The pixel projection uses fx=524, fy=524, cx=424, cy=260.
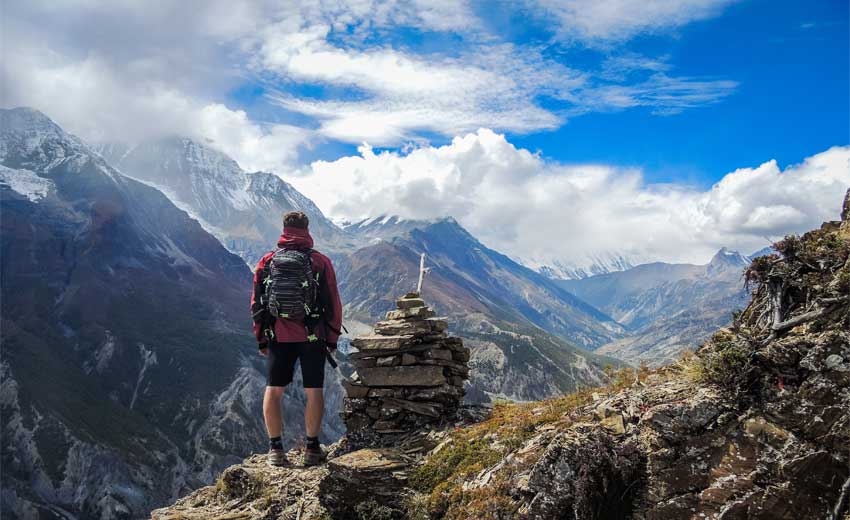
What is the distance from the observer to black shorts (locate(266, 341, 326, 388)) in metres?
11.8

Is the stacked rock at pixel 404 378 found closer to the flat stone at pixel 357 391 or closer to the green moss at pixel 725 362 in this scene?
the flat stone at pixel 357 391

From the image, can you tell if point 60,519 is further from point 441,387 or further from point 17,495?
point 441,387

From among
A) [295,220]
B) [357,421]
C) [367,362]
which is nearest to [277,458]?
[357,421]

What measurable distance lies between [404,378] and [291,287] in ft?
12.5

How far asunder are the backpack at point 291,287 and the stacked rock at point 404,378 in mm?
2400

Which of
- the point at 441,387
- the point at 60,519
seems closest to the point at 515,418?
the point at 441,387

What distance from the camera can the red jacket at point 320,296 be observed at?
11727 mm

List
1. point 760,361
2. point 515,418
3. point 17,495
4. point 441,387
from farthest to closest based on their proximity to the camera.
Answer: point 17,495
point 441,387
point 515,418
point 760,361

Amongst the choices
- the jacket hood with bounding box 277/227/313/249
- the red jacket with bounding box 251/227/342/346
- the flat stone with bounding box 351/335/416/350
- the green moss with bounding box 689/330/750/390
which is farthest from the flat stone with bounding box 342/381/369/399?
the green moss with bounding box 689/330/750/390

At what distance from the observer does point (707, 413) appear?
7766mm

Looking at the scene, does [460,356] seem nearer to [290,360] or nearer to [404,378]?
[404,378]

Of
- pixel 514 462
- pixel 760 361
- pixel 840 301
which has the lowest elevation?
pixel 514 462

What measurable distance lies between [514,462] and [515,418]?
2755 mm

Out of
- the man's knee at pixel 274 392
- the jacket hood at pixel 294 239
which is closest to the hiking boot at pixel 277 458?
the man's knee at pixel 274 392
